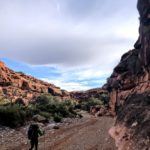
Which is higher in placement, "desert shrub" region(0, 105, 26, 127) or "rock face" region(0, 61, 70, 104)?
"rock face" region(0, 61, 70, 104)

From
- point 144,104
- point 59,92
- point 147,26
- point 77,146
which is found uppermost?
point 59,92

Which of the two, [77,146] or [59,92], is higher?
[59,92]

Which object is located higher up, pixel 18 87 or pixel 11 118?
pixel 18 87

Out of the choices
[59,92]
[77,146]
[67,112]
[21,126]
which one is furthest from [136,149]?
[59,92]

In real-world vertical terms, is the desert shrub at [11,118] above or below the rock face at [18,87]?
below

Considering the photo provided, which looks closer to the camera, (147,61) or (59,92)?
(147,61)

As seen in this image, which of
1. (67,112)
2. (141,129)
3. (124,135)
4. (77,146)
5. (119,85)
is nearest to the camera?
(141,129)

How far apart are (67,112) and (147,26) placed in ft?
193

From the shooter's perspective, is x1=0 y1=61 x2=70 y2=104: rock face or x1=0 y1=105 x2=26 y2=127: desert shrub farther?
x1=0 y1=61 x2=70 y2=104: rock face

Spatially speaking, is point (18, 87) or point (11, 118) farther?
point (18, 87)

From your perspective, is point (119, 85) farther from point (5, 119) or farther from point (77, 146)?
point (77, 146)

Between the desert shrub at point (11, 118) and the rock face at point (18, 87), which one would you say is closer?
the desert shrub at point (11, 118)

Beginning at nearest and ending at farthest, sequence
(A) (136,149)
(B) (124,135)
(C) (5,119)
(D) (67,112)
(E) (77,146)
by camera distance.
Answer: (A) (136,149)
(B) (124,135)
(E) (77,146)
(C) (5,119)
(D) (67,112)

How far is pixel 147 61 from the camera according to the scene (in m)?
31.7
